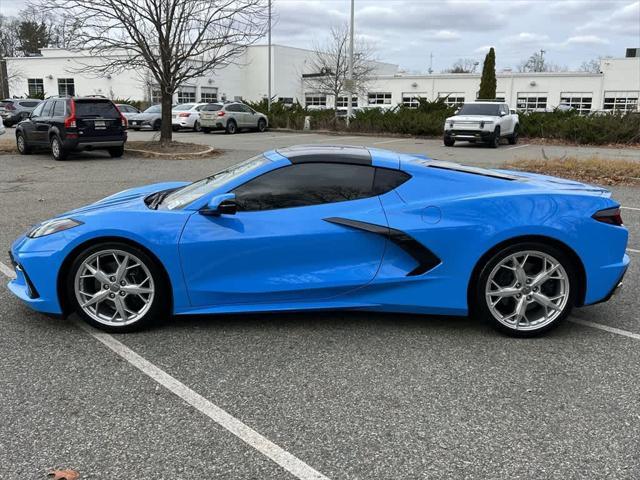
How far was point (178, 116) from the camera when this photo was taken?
31.6 metres

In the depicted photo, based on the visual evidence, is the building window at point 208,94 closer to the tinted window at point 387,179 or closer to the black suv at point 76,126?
the black suv at point 76,126

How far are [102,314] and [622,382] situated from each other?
3.48 m

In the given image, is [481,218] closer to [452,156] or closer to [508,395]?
[508,395]

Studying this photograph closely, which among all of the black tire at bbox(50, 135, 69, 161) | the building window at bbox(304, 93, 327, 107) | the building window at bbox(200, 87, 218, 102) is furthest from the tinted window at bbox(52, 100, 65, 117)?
the building window at bbox(304, 93, 327, 107)

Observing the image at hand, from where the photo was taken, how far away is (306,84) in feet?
Result: 218

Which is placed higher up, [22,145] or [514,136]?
[514,136]

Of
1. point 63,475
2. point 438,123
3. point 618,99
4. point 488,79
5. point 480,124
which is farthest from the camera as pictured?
point 618,99

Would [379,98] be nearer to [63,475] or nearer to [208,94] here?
[208,94]

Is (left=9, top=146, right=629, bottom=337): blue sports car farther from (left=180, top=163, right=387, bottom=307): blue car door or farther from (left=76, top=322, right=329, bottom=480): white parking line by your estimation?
(left=76, top=322, right=329, bottom=480): white parking line

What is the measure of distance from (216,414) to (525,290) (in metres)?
2.31

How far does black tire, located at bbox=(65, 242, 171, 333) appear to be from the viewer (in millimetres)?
4070

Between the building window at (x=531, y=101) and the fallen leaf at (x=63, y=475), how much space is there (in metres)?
62.4

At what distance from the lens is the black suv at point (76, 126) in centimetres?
1584

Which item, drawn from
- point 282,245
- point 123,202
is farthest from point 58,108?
point 282,245
